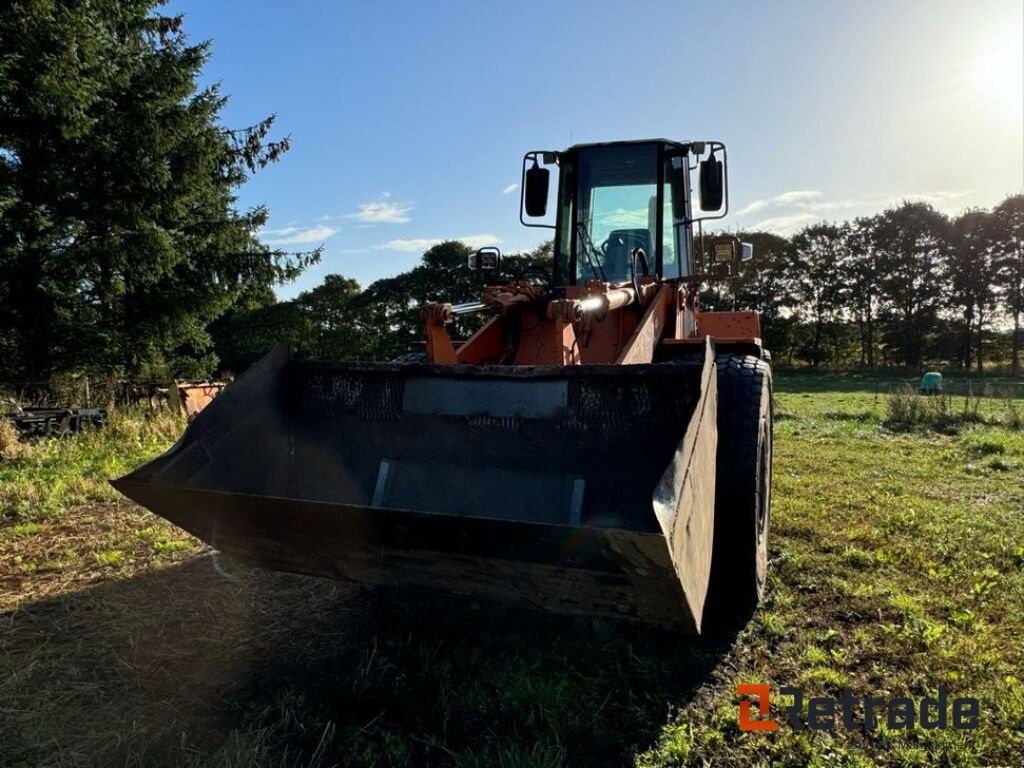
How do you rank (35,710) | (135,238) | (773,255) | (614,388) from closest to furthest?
(35,710), (614,388), (135,238), (773,255)

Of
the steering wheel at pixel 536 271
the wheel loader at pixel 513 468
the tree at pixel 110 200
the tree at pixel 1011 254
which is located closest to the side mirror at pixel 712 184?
the wheel loader at pixel 513 468

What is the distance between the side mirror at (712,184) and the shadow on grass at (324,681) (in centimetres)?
300

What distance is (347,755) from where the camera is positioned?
244 cm

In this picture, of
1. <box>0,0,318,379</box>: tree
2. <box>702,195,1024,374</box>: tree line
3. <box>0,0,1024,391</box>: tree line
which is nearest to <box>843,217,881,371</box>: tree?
<box>702,195,1024,374</box>: tree line

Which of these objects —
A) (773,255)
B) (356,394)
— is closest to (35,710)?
(356,394)

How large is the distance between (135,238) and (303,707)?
11258 millimetres

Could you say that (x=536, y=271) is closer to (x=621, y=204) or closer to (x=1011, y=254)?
(x=621, y=204)

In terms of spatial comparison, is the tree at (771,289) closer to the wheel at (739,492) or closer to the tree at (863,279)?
the tree at (863,279)

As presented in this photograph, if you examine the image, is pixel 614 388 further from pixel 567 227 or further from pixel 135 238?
pixel 135 238

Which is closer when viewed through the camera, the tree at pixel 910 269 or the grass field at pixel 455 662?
the grass field at pixel 455 662

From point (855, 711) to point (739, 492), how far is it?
0.95m

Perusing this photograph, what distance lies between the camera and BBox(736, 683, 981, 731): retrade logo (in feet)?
8.80

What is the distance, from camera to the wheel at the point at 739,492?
10.7 feet

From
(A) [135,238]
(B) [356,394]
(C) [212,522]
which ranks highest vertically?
(A) [135,238]
